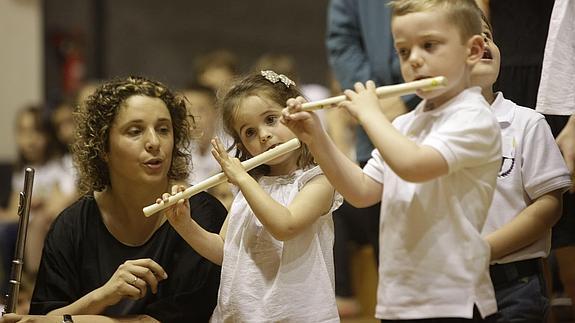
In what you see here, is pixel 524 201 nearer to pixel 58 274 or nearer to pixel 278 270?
pixel 278 270

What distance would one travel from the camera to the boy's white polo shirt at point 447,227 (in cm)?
163

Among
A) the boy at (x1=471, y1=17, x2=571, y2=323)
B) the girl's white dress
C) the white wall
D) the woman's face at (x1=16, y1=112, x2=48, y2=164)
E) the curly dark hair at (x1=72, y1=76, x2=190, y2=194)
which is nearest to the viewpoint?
the boy at (x1=471, y1=17, x2=571, y2=323)

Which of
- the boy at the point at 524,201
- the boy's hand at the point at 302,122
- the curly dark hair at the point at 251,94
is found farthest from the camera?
the curly dark hair at the point at 251,94

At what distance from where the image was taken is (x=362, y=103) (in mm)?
1659

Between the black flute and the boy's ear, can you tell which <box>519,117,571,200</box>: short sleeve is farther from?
the black flute

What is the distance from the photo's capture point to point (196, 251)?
222cm

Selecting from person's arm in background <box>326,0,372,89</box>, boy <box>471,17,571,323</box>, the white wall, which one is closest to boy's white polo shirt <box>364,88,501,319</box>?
boy <box>471,17,571,323</box>

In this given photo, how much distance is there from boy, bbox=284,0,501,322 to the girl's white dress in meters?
0.34

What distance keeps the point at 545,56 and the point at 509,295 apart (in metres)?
0.53

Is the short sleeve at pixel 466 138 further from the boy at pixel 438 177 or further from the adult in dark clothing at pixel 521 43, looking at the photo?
the adult in dark clothing at pixel 521 43

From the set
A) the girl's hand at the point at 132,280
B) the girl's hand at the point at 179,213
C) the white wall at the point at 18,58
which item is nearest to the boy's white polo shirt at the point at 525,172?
the girl's hand at the point at 179,213

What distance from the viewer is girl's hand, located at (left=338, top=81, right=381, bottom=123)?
1.64 m

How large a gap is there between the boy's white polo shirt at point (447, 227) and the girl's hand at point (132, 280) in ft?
2.16

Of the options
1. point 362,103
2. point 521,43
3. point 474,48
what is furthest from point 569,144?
point 362,103
